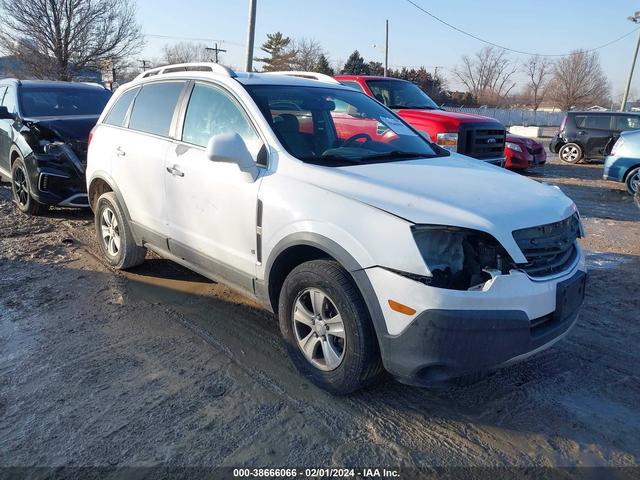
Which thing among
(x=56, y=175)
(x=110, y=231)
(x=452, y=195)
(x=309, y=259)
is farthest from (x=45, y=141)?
(x=452, y=195)

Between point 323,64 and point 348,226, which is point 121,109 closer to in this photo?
point 348,226

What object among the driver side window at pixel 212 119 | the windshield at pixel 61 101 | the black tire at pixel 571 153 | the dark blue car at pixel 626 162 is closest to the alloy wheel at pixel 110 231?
the driver side window at pixel 212 119

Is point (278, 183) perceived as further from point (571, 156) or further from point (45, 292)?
point (571, 156)

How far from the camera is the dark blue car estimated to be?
10.1m

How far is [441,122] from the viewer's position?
27.1 ft

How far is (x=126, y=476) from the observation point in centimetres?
244

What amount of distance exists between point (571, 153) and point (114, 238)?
15.0m

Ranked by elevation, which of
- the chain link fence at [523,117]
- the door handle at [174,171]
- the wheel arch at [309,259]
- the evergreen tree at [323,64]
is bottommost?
the wheel arch at [309,259]

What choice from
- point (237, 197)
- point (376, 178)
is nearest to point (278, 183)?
point (237, 197)

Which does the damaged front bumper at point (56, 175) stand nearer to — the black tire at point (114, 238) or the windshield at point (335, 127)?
the black tire at point (114, 238)

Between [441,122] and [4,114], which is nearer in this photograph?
[4,114]

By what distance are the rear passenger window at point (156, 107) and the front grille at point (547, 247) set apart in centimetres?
295

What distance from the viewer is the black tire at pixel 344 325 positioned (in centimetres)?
280

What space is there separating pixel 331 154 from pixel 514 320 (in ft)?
5.41
